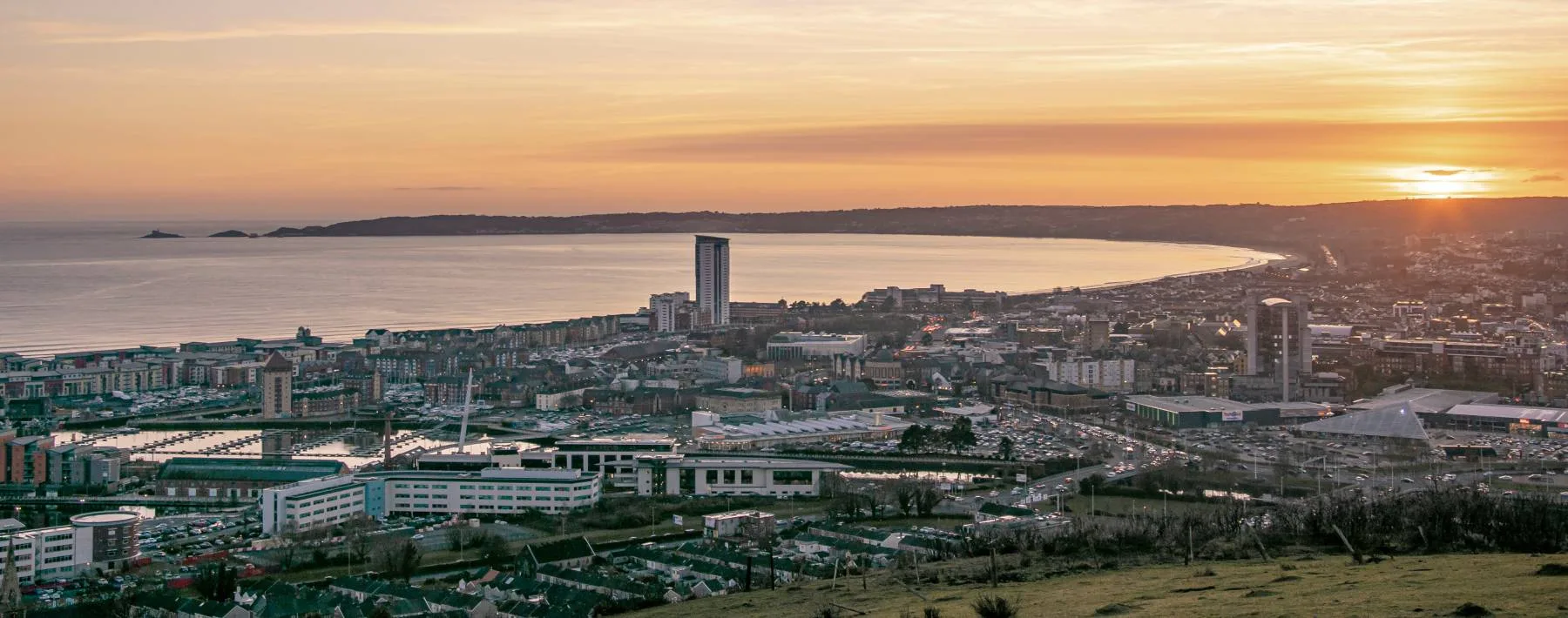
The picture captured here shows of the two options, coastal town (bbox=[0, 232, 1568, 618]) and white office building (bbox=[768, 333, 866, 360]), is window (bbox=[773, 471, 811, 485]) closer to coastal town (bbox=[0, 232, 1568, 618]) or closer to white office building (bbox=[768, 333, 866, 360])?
coastal town (bbox=[0, 232, 1568, 618])

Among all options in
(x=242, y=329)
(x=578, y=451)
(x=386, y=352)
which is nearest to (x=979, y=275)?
(x=242, y=329)

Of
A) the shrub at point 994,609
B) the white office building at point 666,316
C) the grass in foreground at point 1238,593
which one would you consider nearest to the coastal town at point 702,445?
the white office building at point 666,316

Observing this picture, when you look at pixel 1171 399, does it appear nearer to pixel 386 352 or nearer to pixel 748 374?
pixel 748 374

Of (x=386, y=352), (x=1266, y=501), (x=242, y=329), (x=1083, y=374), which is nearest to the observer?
(x=1266, y=501)

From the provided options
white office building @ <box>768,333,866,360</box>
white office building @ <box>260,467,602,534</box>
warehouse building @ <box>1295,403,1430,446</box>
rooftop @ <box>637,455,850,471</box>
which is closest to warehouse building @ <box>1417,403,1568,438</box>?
warehouse building @ <box>1295,403,1430,446</box>

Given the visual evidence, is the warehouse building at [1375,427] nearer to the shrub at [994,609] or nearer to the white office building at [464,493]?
the white office building at [464,493]

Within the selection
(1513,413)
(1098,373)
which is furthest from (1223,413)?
(1098,373)

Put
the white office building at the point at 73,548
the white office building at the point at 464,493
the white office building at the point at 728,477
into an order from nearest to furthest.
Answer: the white office building at the point at 73,548
the white office building at the point at 464,493
the white office building at the point at 728,477
